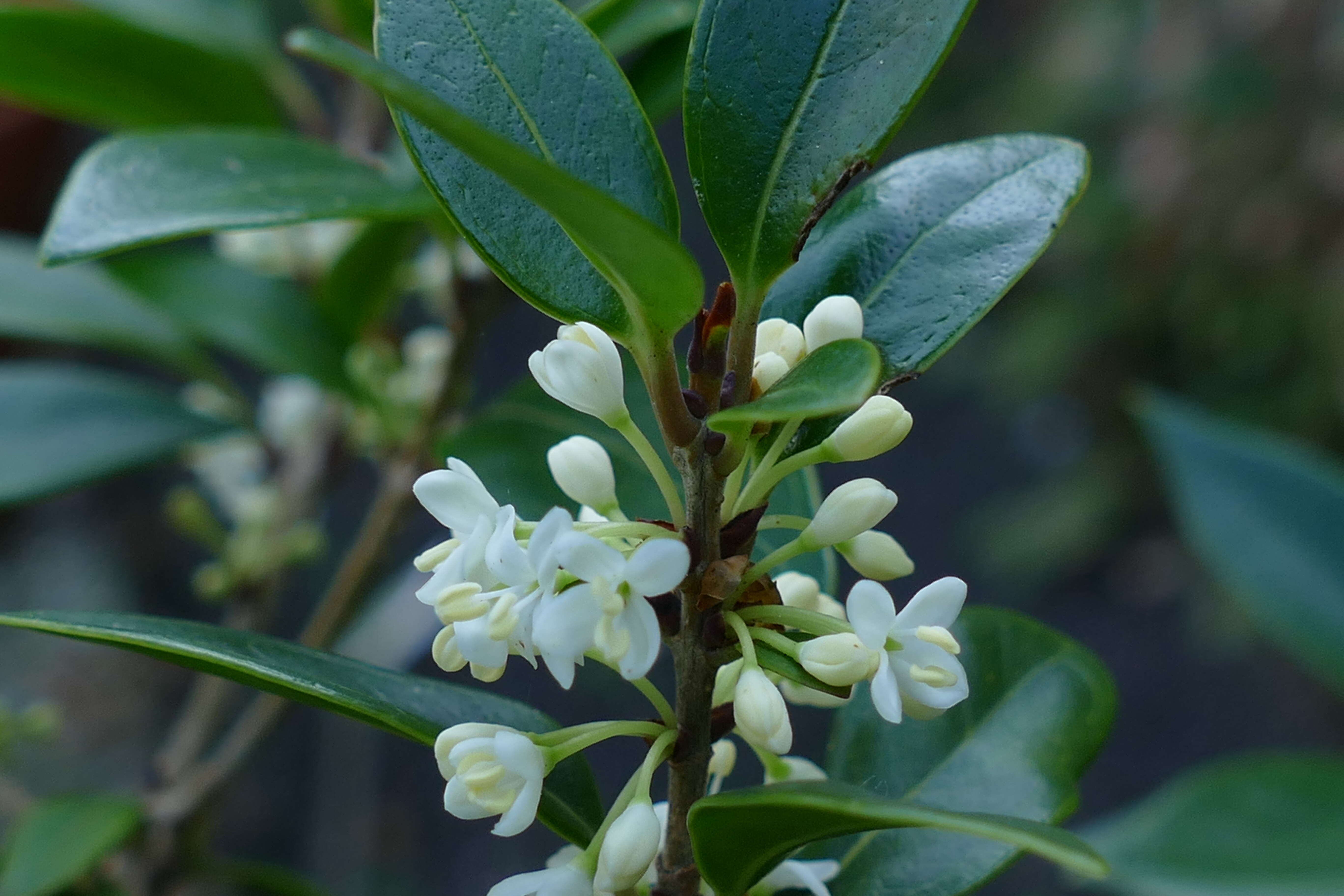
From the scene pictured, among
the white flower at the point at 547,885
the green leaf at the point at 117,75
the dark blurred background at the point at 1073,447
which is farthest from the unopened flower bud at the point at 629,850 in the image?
the dark blurred background at the point at 1073,447

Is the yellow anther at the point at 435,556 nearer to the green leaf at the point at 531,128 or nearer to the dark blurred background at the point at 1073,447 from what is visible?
the green leaf at the point at 531,128

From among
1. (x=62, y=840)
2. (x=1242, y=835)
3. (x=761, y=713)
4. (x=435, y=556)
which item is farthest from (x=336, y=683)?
(x=1242, y=835)

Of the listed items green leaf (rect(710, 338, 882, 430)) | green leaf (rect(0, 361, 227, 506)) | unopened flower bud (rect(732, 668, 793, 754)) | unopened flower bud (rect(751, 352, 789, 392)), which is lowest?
green leaf (rect(0, 361, 227, 506))

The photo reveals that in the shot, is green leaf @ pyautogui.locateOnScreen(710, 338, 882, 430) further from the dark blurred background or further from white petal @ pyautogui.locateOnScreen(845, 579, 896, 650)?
the dark blurred background

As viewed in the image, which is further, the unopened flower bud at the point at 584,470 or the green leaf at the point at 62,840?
the green leaf at the point at 62,840

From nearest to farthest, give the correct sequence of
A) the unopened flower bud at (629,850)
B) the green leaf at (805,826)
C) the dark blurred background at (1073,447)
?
1. the green leaf at (805,826)
2. the unopened flower bud at (629,850)
3. the dark blurred background at (1073,447)

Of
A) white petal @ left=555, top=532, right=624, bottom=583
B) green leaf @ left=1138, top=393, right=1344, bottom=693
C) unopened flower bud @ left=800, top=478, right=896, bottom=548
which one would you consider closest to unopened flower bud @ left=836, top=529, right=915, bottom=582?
unopened flower bud @ left=800, top=478, right=896, bottom=548

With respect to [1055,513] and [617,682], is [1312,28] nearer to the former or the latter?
[1055,513]
